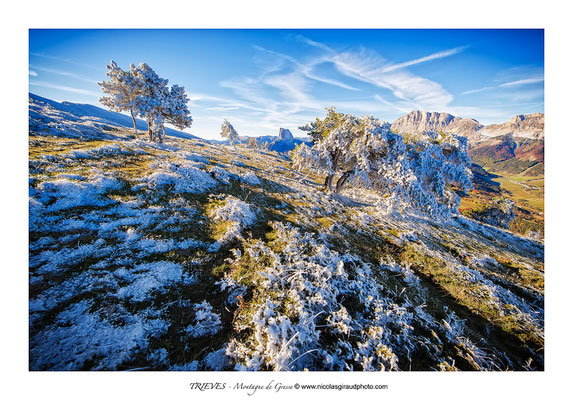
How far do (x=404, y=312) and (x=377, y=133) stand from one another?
11.3 metres

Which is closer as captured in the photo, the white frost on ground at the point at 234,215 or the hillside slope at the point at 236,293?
the hillside slope at the point at 236,293

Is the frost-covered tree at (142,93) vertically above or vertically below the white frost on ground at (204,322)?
above

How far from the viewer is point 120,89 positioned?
27969 mm

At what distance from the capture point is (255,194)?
16031mm

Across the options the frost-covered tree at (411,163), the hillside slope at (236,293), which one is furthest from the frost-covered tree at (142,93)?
the frost-covered tree at (411,163)

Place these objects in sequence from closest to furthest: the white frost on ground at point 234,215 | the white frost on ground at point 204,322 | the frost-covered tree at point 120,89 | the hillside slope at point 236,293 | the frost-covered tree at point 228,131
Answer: the hillside slope at point 236,293 < the white frost on ground at point 204,322 < the white frost on ground at point 234,215 < the frost-covered tree at point 120,89 < the frost-covered tree at point 228,131

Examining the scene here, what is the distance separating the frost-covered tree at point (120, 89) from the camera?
2702 centimetres

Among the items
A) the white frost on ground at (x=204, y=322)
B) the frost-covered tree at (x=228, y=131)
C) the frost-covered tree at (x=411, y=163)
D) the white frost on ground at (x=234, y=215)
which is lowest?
the white frost on ground at (x=204, y=322)

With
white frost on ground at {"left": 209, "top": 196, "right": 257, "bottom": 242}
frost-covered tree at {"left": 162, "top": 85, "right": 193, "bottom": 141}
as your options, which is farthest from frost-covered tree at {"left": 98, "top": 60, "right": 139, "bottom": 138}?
white frost on ground at {"left": 209, "top": 196, "right": 257, "bottom": 242}

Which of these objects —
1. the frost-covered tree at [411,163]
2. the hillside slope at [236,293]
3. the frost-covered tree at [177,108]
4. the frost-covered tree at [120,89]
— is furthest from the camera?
the frost-covered tree at [177,108]

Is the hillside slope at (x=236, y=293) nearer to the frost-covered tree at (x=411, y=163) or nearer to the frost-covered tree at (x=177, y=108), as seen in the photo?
the frost-covered tree at (x=411, y=163)

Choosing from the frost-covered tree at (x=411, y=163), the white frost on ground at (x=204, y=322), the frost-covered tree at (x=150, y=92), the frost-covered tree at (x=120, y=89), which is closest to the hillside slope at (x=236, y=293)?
the white frost on ground at (x=204, y=322)

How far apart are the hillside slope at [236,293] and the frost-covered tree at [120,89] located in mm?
22216
